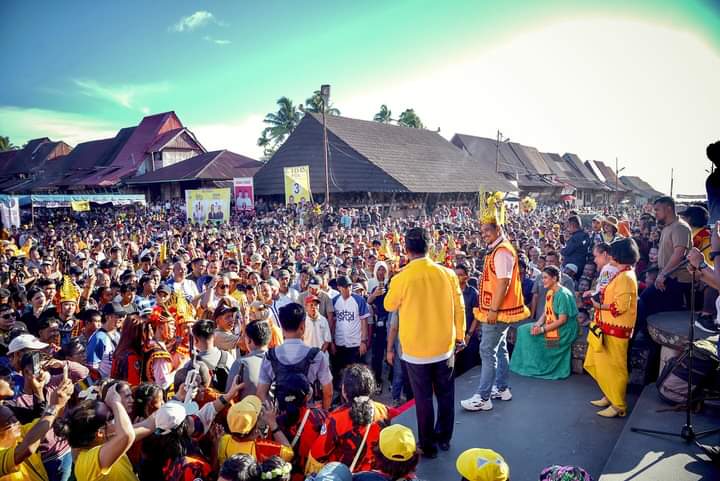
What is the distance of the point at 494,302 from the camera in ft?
12.4

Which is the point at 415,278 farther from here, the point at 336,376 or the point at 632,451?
the point at 336,376

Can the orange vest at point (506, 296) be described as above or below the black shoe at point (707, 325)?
above

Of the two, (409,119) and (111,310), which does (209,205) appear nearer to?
(111,310)

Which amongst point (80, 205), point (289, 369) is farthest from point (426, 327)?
point (80, 205)

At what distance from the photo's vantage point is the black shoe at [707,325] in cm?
421

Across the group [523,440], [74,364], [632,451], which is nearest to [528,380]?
[523,440]

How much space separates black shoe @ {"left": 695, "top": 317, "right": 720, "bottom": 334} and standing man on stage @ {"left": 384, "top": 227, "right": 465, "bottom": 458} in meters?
2.85

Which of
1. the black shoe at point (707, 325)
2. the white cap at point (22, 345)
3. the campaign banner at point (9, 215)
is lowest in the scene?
the black shoe at point (707, 325)

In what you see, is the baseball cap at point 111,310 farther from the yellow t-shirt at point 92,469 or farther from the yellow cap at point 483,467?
the yellow cap at point 483,467

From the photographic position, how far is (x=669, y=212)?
4906 mm

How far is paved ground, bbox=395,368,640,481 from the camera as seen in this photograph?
131 inches

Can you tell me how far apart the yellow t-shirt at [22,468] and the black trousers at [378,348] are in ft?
13.2

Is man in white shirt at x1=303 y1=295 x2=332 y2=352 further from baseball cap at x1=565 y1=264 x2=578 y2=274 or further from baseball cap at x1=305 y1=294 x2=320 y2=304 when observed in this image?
baseball cap at x1=565 y1=264 x2=578 y2=274

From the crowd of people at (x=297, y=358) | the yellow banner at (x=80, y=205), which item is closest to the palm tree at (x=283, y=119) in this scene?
the yellow banner at (x=80, y=205)
